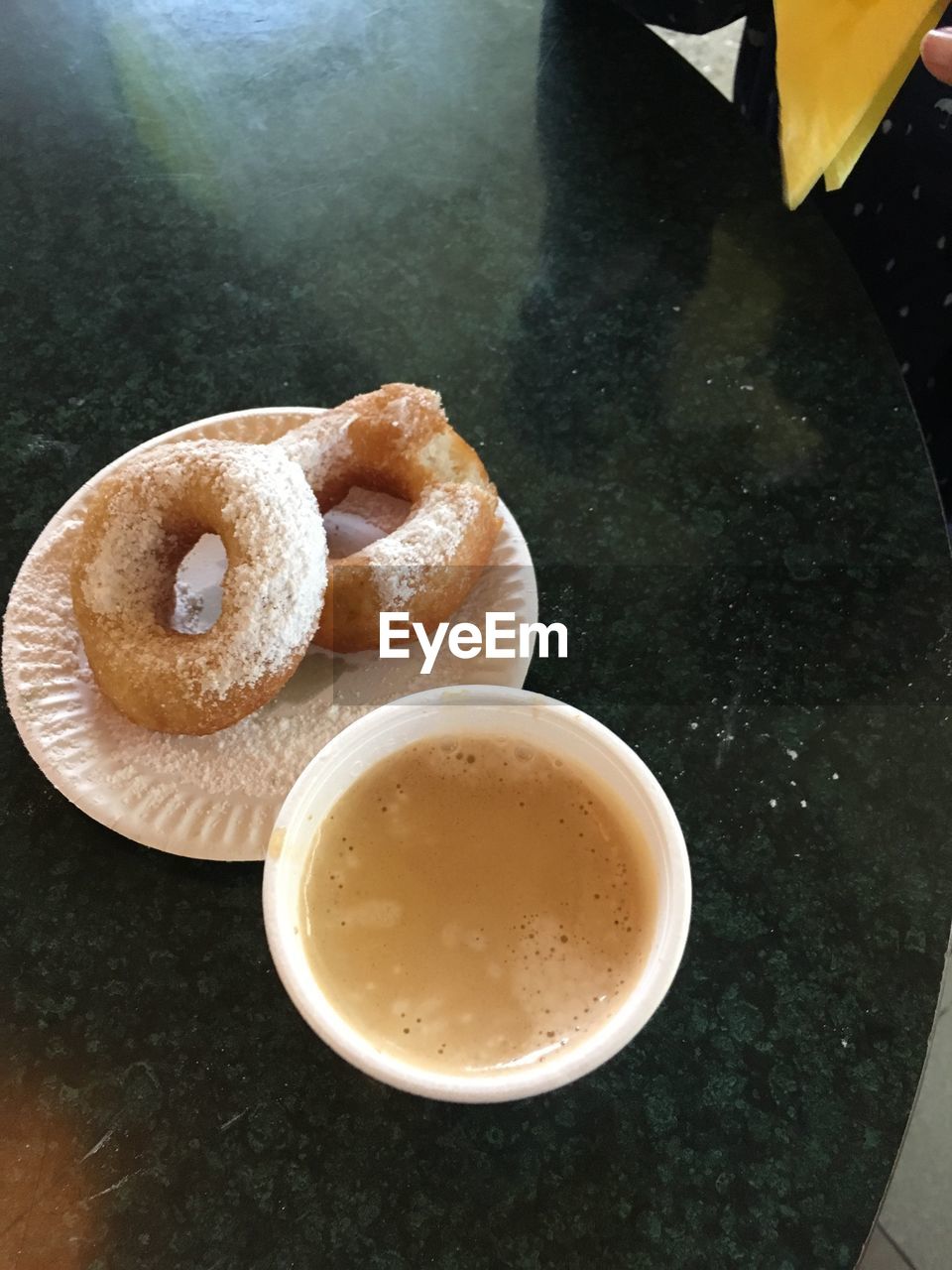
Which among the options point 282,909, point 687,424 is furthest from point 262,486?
point 687,424

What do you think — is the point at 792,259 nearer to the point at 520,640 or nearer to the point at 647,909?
the point at 520,640

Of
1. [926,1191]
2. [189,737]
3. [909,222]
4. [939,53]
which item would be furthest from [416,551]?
[926,1191]

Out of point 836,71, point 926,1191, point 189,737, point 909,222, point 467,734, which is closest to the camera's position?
point 467,734

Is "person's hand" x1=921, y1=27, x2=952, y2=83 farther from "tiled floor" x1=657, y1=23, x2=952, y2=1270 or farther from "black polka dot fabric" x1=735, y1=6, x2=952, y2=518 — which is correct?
"tiled floor" x1=657, y1=23, x2=952, y2=1270

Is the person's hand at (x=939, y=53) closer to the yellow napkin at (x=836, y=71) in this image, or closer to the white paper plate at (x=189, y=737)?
the yellow napkin at (x=836, y=71)

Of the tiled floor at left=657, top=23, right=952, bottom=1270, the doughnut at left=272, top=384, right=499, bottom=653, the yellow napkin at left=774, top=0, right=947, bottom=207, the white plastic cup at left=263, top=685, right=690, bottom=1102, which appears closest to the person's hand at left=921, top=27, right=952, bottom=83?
the yellow napkin at left=774, top=0, right=947, bottom=207

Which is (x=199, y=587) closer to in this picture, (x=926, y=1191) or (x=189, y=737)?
(x=189, y=737)
